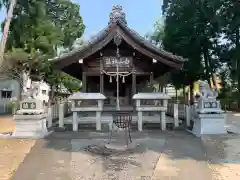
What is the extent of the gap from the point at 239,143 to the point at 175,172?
143 inches

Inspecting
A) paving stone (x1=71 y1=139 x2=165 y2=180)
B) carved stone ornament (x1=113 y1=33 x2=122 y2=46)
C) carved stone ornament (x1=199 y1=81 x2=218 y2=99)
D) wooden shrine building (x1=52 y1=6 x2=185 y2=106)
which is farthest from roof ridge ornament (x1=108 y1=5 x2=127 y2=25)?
paving stone (x1=71 y1=139 x2=165 y2=180)

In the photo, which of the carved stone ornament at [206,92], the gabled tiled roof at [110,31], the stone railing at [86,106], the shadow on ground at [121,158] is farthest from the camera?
the gabled tiled roof at [110,31]

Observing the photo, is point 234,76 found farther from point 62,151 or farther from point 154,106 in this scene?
point 62,151

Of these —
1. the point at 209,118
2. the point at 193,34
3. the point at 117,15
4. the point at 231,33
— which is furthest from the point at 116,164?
the point at 231,33

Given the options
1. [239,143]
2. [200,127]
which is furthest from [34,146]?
[239,143]

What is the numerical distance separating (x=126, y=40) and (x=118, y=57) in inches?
57.9

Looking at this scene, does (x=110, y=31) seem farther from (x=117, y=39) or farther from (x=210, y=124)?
(x=210, y=124)

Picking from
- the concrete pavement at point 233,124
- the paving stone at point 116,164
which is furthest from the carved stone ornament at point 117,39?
the concrete pavement at point 233,124

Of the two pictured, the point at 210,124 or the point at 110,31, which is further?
the point at 110,31

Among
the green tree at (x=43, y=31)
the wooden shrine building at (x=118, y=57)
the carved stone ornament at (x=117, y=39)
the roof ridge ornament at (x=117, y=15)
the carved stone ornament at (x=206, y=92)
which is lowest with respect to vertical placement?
the carved stone ornament at (x=206, y=92)

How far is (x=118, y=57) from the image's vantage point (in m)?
13.5

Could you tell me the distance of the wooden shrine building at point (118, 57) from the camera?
12133mm

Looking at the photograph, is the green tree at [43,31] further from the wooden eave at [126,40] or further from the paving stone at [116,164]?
the paving stone at [116,164]

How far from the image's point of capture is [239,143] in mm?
8883
